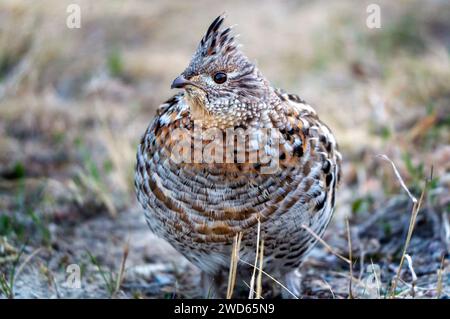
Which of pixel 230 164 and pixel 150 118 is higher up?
pixel 150 118

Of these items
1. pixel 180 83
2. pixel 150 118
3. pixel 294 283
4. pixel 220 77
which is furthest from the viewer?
pixel 150 118

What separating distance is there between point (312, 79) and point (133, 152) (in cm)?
263

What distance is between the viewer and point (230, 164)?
11.4ft

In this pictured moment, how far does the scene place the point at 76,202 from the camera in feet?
17.9

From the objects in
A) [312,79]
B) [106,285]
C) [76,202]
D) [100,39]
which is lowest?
[106,285]

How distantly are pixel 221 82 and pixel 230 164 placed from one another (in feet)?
1.35

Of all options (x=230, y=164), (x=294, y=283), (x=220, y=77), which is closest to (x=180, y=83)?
(x=220, y=77)

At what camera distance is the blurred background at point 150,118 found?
444 cm

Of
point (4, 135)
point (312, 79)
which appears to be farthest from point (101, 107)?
point (312, 79)

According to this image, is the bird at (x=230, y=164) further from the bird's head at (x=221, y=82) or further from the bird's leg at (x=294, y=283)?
the bird's leg at (x=294, y=283)

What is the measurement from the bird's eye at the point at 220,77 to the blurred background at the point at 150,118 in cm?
123

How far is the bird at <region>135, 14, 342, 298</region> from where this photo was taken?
3492mm

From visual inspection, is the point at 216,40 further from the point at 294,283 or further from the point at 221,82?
the point at 294,283
